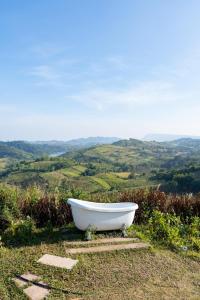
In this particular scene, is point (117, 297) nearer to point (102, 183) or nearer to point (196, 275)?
point (196, 275)

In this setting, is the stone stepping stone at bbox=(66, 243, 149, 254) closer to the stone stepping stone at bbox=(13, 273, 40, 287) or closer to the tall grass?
the stone stepping stone at bbox=(13, 273, 40, 287)

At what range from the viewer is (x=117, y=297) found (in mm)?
3811

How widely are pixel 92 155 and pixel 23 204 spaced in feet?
389

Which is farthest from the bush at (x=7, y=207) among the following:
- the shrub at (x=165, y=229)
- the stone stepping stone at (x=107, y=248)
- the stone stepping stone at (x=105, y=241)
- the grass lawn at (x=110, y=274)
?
the shrub at (x=165, y=229)

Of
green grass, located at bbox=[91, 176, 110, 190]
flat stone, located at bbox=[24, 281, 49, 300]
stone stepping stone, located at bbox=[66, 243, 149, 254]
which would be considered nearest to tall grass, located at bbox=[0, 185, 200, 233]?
stone stepping stone, located at bbox=[66, 243, 149, 254]

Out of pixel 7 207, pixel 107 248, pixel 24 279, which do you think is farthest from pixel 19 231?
pixel 24 279

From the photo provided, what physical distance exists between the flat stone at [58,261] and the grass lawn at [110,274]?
8 centimetres

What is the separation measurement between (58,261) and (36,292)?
0.88 meters

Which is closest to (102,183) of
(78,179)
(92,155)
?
(78,179)

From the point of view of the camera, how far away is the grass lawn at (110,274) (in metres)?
3.89

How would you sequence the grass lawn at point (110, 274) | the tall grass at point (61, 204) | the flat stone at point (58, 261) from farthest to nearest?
the tall grass at point (61, 204)
the flat stone at point (58, 261)
the grass lawn at point (110, 274)

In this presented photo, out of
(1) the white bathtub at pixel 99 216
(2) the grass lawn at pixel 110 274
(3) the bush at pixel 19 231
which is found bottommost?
(2) the grass lawn at pixel 110 274

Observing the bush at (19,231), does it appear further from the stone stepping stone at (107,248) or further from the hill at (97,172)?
the hill at (97,172)

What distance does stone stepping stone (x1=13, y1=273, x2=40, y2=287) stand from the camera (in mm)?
4009
